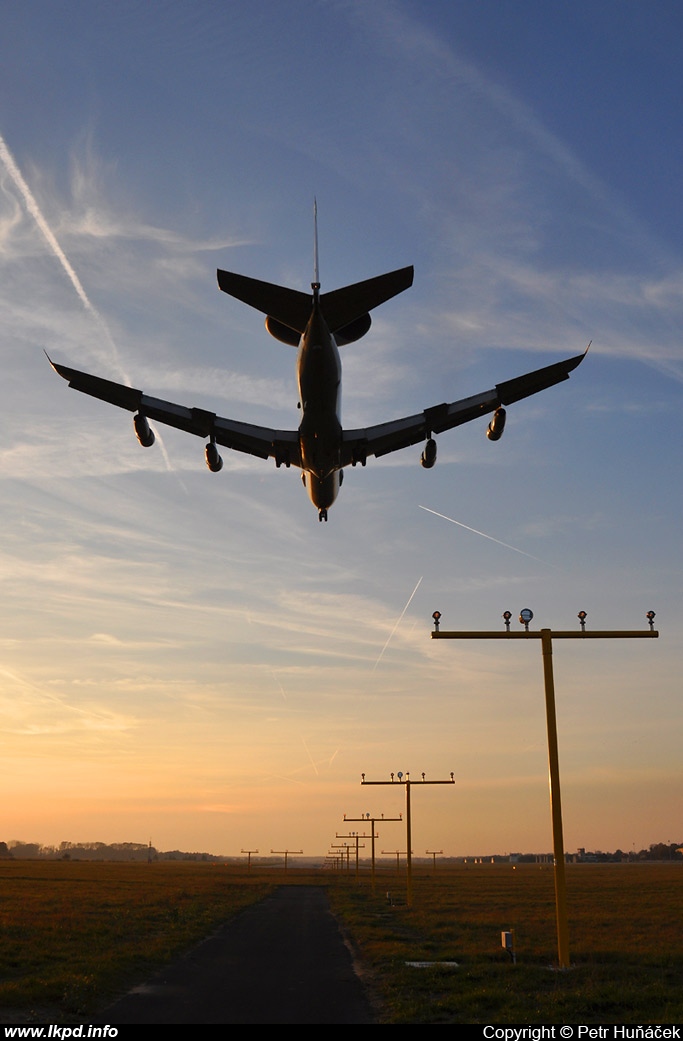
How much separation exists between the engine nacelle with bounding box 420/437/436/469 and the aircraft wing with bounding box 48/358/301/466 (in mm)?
4478

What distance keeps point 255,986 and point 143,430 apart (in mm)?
16380

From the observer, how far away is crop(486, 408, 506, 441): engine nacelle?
28.1 m

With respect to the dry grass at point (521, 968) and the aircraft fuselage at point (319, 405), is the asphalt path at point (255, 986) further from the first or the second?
the aircraft fuselage at point (319, 405)

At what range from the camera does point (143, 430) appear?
2780 centimetres

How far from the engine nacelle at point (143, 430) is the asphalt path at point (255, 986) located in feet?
51.2

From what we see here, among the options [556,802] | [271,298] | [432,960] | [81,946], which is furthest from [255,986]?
[271,298]

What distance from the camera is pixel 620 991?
20.9 meters

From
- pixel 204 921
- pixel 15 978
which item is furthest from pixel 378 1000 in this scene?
pixel 204 921

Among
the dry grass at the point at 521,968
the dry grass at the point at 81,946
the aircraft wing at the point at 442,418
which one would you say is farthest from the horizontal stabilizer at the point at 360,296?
the dry grass at the point at 81,946

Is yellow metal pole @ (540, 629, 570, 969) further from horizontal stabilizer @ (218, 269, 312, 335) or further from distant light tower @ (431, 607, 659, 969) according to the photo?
horizontal stabilizer @ (218, 269, 312, 335)

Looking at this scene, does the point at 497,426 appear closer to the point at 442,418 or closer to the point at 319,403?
the point at 442,418

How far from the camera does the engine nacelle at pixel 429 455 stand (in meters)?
29.4

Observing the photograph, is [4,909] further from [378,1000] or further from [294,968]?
[378,1000]

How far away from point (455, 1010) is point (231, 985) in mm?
6001
